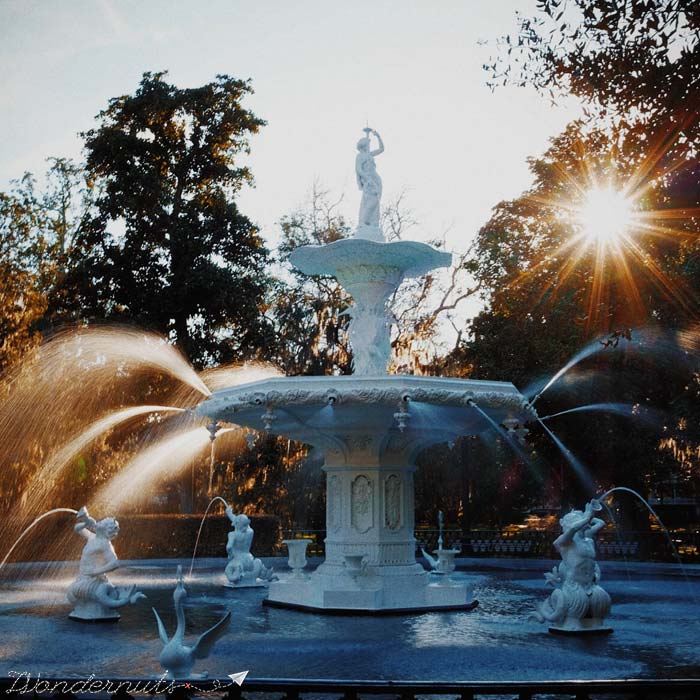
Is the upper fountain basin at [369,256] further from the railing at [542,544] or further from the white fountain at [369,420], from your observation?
the railing at [542,544]

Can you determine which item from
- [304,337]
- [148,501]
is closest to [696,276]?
[304,337]

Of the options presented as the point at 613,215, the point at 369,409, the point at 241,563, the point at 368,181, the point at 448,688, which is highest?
the point at 368,181

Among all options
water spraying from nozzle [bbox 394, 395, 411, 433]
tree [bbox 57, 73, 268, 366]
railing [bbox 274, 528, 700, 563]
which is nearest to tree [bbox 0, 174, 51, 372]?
tree [bbox 57, 73, 268, 366]

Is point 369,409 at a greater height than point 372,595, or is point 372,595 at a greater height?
point 369,409

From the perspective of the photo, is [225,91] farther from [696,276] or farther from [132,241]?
[696,276]

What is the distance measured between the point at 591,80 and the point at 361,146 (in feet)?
19.5

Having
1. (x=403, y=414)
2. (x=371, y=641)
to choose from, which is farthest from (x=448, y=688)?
(x=403, y=414)

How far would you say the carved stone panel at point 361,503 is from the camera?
13.0 m

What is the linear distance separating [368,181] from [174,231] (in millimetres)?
17122

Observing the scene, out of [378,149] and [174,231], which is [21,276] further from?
[378,149]

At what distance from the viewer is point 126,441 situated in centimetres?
3012

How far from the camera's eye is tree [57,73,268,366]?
2984cm

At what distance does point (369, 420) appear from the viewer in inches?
491

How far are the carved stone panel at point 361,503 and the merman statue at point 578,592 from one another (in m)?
3.30
